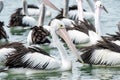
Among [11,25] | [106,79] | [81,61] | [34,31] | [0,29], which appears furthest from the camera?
[11,25]

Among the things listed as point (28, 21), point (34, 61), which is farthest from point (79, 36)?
point (28, 21)

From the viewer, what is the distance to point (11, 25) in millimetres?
18219

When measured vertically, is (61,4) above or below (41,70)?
above

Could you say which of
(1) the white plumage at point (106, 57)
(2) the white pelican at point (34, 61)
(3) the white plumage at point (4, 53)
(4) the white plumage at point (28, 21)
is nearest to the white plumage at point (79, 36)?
(1) the white plumage at point (106, 57)

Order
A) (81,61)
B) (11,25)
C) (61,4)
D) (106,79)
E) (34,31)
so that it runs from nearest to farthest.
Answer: (106,79)
(81,61)
(34,31)
(11,25)
(61,4)

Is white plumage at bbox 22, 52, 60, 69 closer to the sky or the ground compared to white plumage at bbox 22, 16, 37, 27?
closer to the ground

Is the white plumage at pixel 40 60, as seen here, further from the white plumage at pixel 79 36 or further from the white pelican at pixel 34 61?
the white plumage at pixel 79 36

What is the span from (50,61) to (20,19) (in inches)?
287

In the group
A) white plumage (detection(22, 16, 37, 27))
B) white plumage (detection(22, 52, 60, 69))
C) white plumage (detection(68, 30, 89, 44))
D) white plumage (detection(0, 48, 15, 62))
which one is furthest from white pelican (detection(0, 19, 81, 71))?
white plumage (detection(22, 16, 37, 27))

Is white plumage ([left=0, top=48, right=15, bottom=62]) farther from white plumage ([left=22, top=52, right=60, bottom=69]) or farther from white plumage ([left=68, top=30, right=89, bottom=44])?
white plumage ([left=68, top=30, right=89, bottom=44])

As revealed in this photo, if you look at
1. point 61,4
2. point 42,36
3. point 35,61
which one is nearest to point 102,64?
point 35,61

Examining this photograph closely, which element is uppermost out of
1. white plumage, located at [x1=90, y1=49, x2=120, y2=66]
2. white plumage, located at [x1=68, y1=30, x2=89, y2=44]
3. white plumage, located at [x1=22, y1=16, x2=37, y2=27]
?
white plumage, located at [x1=22, y1=16, x2=37, y2=27]

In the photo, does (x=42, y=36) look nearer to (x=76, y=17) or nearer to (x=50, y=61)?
(x=50, y=61)

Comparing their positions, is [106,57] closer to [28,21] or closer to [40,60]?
[40,60]
